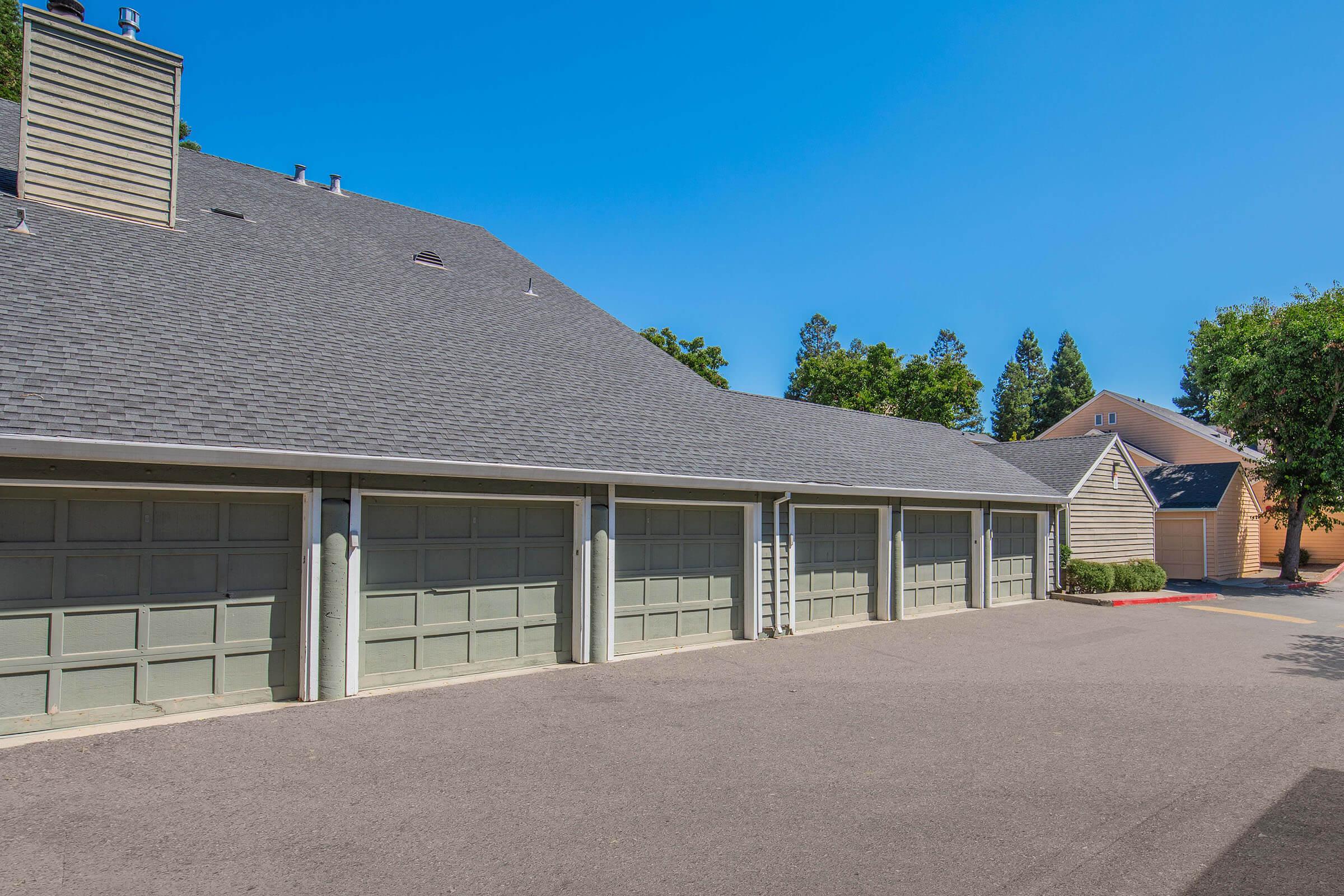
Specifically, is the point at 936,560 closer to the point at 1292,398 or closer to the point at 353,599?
the point at 353,599

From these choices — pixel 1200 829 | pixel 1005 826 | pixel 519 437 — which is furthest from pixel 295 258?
pixel 1200 829

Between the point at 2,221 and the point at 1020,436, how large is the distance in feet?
181

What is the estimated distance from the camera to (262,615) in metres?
7.65

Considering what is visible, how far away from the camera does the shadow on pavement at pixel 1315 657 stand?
10164 mm

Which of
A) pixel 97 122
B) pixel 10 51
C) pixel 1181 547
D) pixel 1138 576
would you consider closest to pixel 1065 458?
pixel 1138 576

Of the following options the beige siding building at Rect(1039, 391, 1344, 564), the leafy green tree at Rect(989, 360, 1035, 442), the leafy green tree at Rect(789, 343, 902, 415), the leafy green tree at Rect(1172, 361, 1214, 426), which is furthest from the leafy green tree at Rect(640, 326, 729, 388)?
the leafy green tree at Rect(1172, 361, 1214, 426)

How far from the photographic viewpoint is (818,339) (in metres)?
68.6

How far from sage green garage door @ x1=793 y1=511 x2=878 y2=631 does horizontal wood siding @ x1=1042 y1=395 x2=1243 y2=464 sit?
24246mm

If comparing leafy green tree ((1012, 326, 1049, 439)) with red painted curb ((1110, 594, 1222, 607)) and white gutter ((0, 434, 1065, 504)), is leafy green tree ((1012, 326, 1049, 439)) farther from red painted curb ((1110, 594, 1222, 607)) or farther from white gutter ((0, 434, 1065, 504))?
white gutter ((0, 434, 1065, 504))

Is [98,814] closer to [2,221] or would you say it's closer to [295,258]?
[2,221]

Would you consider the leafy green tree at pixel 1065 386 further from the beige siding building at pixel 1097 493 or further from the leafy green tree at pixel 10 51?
the leafy green tree at pixel 10 51

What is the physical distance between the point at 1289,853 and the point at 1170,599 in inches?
625

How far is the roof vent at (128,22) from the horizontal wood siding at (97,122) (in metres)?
0.45

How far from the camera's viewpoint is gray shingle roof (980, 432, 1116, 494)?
19828 millimetres
